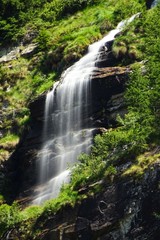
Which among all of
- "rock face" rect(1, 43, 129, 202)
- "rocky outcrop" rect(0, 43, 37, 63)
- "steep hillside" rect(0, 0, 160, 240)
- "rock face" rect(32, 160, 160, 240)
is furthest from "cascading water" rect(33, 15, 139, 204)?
"rocky outcrop" rect(0, 43, 37, 63)

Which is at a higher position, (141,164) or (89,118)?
(141,164)

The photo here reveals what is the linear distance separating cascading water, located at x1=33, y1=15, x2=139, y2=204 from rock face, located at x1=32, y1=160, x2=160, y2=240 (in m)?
6.24

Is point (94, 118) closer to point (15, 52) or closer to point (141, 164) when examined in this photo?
point (141, 164)

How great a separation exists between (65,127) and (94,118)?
202 centimetres

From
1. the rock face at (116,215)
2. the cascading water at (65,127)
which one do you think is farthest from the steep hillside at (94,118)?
the cascading water at (65,127)

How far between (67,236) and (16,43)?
29729 millimetres

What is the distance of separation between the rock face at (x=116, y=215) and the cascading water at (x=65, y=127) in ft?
20.5

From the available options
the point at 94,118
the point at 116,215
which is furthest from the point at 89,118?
the point at 116,215

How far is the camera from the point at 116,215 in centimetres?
2097

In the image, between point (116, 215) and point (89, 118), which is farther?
point (89, 118)

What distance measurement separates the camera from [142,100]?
2459 cm

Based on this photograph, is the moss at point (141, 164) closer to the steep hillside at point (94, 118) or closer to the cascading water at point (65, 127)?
the steep hillside at point (94, 118)

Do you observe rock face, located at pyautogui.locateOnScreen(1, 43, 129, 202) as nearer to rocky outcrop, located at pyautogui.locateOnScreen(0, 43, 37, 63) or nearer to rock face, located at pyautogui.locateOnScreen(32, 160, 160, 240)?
rock face, located at pyautogui.locateOnScreen(32, 160, 160, 240)

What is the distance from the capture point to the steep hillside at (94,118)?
21.4 m
